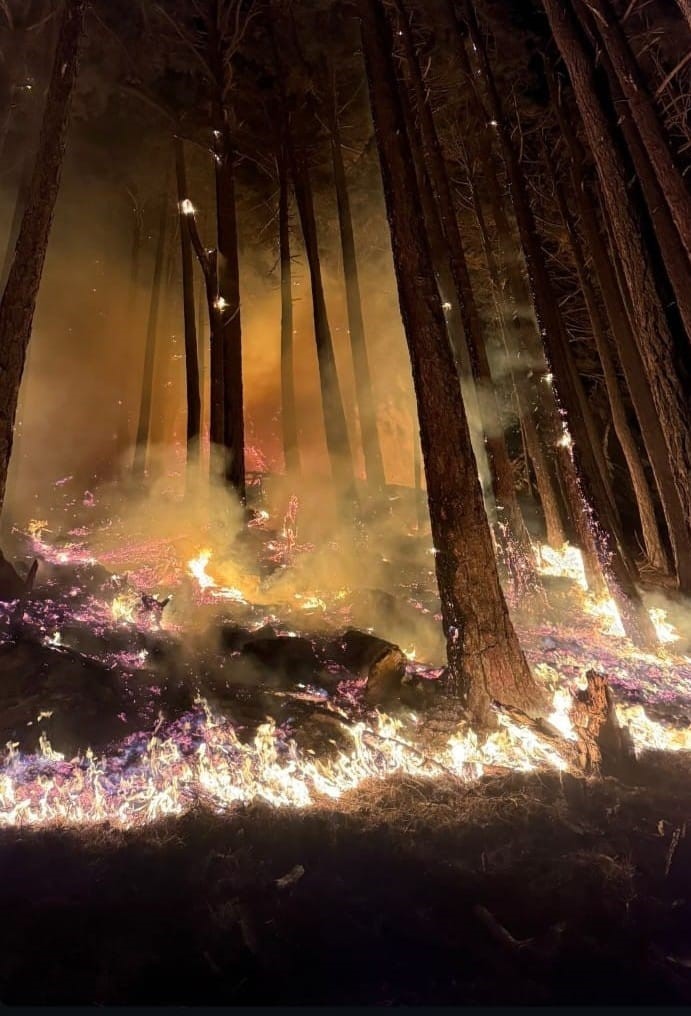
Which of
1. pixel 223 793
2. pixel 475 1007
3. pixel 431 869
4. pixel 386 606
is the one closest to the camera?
pixel 475 1007

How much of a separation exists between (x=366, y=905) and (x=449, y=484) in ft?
12.1

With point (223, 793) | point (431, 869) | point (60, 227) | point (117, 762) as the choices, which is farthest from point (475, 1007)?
point (60, 227)

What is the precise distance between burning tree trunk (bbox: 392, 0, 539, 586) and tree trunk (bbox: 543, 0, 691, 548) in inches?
112

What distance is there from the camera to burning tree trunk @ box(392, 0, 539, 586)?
32.1 ft

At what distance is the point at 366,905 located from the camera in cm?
280

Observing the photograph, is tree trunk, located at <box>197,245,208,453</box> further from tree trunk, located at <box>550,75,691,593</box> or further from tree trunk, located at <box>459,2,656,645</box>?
tree trunk, located at <box>550,75,691,593</box>

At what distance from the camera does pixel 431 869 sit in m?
3.08

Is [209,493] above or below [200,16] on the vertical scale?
below

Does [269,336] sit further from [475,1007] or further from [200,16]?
[475,1007]

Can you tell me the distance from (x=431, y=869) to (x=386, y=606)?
499 cm

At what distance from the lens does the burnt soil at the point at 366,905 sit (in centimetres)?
232

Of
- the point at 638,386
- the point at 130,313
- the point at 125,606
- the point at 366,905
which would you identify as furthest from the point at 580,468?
the point at 130,313

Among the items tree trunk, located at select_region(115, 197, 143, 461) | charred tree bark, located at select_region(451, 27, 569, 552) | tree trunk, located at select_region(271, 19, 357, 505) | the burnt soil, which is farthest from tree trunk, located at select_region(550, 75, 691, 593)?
tree trunk, located at select_region(115, 197, 143, 461)

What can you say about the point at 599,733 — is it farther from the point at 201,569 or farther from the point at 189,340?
the point at 189,340
